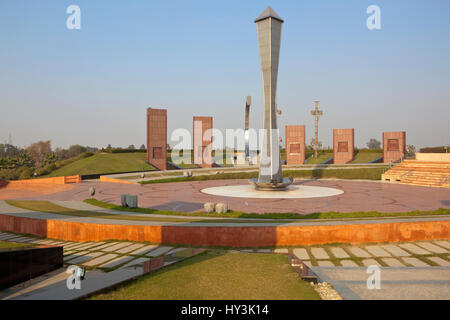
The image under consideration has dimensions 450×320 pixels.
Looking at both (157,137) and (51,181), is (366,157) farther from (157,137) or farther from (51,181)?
(51,181)

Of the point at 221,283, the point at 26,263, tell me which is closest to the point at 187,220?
the point at 26,263

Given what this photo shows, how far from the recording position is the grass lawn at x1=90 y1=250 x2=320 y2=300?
20.5 ft

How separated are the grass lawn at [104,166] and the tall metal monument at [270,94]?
88.1ft

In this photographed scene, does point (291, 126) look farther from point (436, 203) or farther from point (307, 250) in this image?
point (307, 250)

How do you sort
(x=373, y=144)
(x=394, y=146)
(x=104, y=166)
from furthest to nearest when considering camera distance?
1. (x=373, y=144)
2. (x=394, y=146)
3. (x=104, y=166)

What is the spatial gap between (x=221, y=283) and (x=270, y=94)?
69.1ft

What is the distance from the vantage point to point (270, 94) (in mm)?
26031

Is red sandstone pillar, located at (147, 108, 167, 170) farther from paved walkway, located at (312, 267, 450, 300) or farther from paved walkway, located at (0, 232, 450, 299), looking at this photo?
paved walkway, located at (312, 267, 450, 300)

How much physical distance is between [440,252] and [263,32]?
2019 centimetres

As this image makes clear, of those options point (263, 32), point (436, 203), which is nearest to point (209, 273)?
point (436, 203)

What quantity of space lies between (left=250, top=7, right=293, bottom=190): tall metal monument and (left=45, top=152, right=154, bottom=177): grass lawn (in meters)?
26.8

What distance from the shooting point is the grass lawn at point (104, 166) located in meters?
43.8

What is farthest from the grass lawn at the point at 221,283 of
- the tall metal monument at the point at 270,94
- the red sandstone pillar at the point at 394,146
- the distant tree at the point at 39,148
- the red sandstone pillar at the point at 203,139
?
the distant tree at the point at 39,148

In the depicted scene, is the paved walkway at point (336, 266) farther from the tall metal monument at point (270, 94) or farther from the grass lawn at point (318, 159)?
the grass lawn at point (318, 159)
